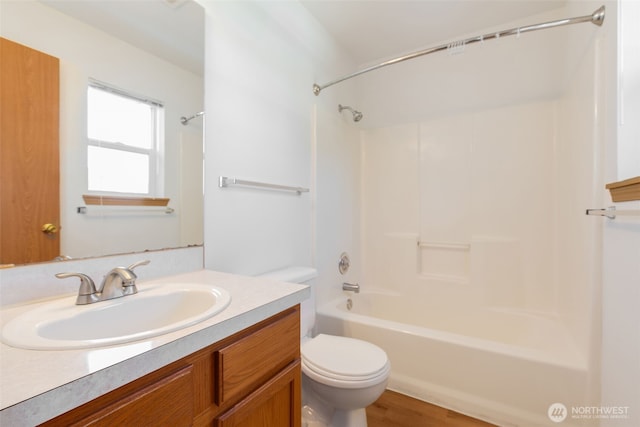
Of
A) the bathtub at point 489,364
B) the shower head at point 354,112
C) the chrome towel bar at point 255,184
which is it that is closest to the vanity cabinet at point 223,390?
the chrome towel bar at point 255,184

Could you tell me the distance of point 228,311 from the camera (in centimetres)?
72

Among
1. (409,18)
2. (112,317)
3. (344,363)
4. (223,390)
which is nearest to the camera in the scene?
(223,390)

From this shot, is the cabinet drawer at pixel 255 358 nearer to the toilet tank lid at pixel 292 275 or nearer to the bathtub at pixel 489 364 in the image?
the toilet tank lid at pixel 292 275

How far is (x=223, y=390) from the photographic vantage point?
2.13ft

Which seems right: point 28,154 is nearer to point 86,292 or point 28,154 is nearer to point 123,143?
point 123,143

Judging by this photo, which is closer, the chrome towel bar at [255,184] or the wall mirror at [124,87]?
the wall mirror at [124,87]

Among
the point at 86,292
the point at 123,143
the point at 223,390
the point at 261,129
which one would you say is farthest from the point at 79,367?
the point at 261,129

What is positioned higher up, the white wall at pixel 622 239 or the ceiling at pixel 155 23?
the ceiling at pixel 155 23

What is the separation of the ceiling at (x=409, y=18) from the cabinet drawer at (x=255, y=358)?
2.05 meters

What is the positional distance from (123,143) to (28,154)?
266 mm

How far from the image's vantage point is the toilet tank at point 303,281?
155cm

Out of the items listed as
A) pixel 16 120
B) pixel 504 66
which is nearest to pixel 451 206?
pixel 504 66

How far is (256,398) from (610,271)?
56.3 inches

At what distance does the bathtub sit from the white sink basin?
1.19 metres
